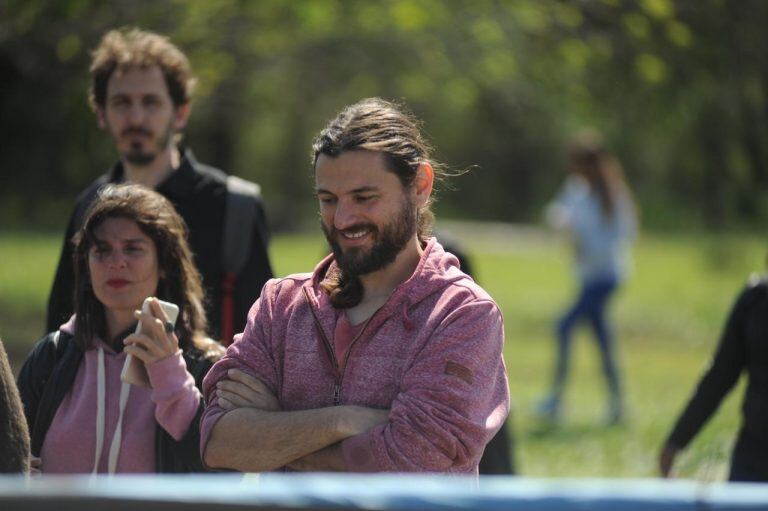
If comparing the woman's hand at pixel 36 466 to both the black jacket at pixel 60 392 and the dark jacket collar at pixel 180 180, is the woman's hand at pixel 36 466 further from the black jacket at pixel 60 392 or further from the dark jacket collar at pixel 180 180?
the dark jacket collar at pixel 180 180

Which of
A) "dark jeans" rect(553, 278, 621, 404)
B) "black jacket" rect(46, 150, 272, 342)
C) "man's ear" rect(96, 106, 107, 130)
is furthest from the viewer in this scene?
"dark jeans" rect(553, 278, 621, 404)

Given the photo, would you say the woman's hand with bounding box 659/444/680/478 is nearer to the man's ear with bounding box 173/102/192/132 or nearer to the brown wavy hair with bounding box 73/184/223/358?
the brown wavy hair with bounding box 73/184/223/358

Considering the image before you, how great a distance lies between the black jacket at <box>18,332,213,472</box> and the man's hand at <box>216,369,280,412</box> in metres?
0.34

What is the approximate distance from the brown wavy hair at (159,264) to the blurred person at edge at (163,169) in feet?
1.61

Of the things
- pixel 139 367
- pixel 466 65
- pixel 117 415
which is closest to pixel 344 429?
pixel 139 367

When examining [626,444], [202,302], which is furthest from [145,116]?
[626,444]

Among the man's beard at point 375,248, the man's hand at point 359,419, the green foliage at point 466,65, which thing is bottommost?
the man's hand at point 359,419

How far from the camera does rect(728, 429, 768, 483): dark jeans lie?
15.1 ft

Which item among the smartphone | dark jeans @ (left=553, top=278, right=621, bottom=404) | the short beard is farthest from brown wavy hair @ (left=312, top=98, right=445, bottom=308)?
dark jeans @ (left=553, top=278, right=621, bottom=404)

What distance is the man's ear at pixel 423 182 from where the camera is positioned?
3.30m

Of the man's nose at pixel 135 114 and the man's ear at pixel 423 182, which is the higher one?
the man's nose at pixel 135 114

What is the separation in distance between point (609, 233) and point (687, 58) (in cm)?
165

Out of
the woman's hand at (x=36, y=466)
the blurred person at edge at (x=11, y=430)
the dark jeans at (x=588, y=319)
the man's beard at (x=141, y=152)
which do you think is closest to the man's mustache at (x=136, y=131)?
the man's beard at (x=141, y=152)

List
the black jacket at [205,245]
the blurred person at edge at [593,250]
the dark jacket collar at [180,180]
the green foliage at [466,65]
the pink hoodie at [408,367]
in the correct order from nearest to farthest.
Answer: the pink hoodie at [408,367]
the black jacket at [205,245]
the dark jacket collar at [180,180]
the green foliage at [466,65]
the blurred person at edge at [593,250]
